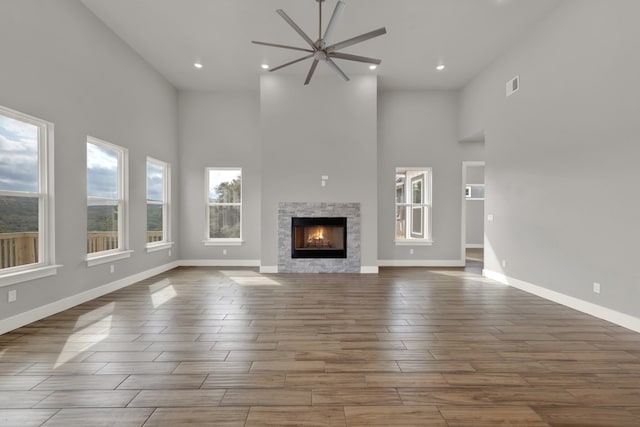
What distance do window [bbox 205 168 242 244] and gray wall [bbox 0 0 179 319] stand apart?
→ 5.08 feet

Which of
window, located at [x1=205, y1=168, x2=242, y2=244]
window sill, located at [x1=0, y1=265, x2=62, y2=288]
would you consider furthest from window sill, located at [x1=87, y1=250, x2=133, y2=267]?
window, located at [x1=205, y1=168, x2=242, y2=244]

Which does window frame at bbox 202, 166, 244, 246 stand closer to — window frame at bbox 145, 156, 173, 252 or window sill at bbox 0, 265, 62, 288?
window frame at bbox 145, 156, 173, 252

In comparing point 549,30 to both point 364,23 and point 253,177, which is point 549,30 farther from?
point 253,177

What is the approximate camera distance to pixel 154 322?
3332 mm

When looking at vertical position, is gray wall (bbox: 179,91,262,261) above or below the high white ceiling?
below

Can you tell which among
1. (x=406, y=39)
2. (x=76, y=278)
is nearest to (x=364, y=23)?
(x=406, y=39)

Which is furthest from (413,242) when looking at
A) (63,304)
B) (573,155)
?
(63,304)

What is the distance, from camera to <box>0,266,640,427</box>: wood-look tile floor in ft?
6.03

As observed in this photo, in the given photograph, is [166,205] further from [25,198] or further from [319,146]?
[319,146]

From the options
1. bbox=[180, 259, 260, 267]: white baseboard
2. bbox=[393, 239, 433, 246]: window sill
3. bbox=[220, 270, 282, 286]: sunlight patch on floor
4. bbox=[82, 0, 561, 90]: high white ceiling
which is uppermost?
bbox=[82, 0, 561, 90]: high white ceiling

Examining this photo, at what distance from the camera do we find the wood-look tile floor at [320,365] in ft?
6.03

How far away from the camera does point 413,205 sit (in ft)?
23.3

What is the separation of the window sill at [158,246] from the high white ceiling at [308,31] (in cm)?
336

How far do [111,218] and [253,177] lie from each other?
2.85 meters
